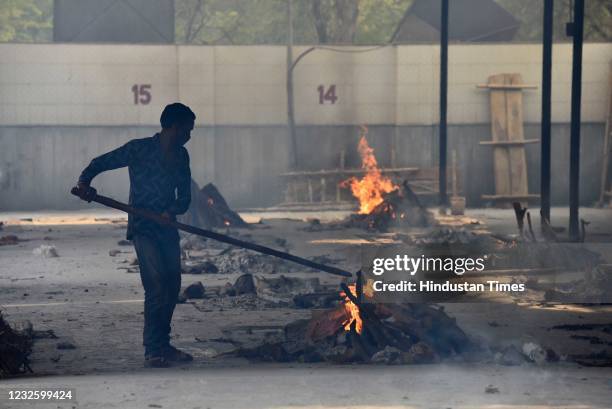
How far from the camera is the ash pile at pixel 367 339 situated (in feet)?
31.5

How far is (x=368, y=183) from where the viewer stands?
28188 millimetres

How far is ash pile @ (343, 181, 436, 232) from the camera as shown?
24.1m

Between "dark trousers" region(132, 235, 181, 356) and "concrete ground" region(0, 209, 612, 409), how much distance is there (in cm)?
32

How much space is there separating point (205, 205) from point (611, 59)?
14.1 metres

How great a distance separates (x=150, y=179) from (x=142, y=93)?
21798mm

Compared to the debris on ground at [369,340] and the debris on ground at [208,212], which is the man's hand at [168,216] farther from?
the debris on ground at [208,212]

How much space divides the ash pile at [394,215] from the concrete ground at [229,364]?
6.23 m

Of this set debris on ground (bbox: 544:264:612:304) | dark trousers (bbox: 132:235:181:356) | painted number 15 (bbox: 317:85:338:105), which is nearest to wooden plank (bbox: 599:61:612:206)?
painted number 15 (bbox: 317:85:338:105)

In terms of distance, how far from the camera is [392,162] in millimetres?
31672

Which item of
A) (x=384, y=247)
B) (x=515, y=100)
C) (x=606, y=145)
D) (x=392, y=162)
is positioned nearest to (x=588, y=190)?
(x=606, y=145)

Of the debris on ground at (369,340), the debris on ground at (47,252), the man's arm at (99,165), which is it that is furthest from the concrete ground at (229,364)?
the man's arm at (99,165)

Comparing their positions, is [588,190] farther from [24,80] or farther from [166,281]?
[166,281]

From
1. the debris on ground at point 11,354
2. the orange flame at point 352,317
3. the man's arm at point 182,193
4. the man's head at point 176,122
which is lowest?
the debris on ground at point 11,354

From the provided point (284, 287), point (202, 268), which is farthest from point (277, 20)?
point (284, 287)
